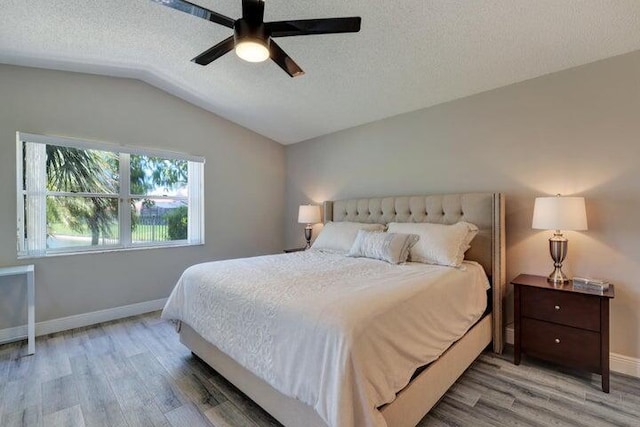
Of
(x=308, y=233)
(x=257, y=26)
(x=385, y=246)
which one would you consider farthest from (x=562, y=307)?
(x=308, y=233)

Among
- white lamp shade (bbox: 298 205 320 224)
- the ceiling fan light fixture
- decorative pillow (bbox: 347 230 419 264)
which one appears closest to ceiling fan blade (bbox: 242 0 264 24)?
the ceiling fan light fixture

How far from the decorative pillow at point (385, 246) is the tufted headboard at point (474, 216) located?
533 mm

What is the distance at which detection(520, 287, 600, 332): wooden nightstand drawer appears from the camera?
206 cm

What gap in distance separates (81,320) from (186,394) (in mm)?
2018

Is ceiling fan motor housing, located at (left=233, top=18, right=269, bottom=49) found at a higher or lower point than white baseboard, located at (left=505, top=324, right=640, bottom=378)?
higher

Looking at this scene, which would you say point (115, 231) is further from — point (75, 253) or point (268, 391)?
point (268, 391)

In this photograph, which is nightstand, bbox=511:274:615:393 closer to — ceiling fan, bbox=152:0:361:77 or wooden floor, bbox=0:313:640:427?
wooden floor, bbox=0:313:640:427

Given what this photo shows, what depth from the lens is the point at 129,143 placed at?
3.45m

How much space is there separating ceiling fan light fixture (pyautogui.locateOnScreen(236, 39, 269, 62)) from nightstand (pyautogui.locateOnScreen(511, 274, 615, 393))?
252 cm

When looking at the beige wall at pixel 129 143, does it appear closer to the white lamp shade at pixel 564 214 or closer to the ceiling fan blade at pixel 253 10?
the ceiling fan blade at pixel 253 10

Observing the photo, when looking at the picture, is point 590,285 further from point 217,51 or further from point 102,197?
point 102,197

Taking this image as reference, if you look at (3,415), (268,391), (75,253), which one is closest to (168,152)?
(75,253)

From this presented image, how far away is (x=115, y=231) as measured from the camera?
3479mm

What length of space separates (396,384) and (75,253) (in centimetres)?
347
